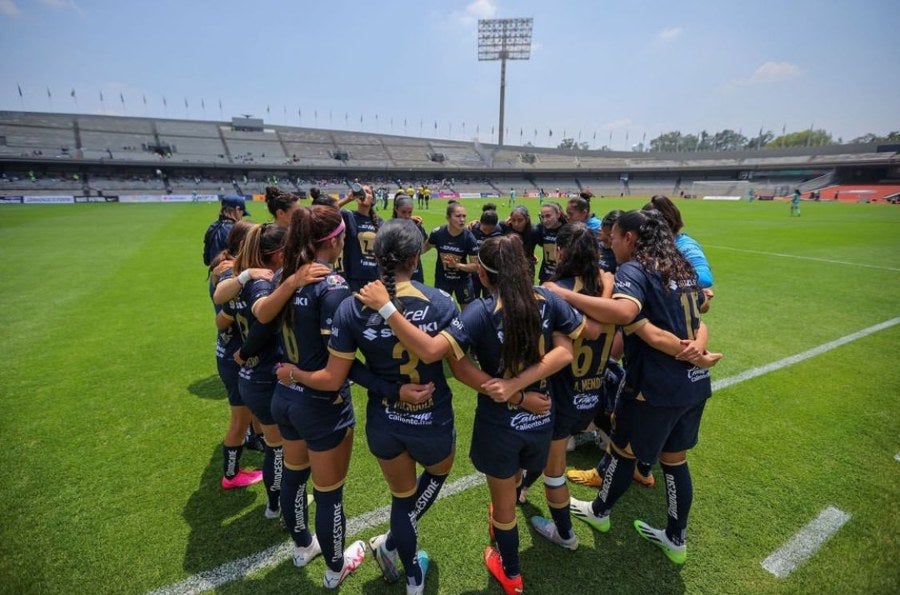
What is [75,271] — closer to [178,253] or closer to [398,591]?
[178,253]

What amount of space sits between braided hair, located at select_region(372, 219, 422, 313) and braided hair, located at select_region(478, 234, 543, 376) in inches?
17.5

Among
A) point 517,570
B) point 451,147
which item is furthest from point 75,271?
point 451,147

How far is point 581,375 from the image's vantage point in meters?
3.09

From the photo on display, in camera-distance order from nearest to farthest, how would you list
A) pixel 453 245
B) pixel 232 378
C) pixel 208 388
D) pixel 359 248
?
pixel 232 378 < pixel 208 388 < pixel 359 248 < pixel 453 245

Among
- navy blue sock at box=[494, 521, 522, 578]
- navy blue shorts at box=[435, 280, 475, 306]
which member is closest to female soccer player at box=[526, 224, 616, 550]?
navy blue sock at box=[494, 521, 522, 578]

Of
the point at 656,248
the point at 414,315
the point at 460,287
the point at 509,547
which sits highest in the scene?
the point at 656,248

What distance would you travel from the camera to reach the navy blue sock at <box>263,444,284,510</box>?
3453 millimetres

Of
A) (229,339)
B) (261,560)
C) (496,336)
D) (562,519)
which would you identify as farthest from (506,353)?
(229,339)

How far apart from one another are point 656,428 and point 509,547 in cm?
137

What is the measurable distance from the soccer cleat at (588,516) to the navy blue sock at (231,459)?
124 inches

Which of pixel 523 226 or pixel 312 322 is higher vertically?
pixel 523 226

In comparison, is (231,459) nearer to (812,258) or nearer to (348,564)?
(348,564)

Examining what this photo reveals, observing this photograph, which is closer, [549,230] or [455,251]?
[549,230]

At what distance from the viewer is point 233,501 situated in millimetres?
3850
